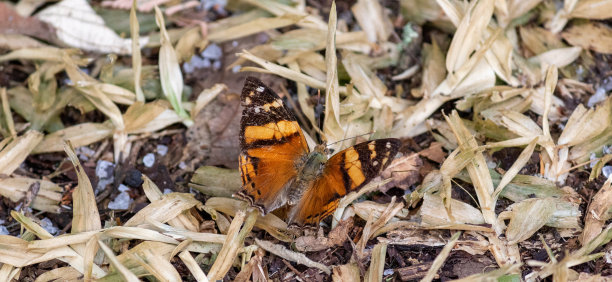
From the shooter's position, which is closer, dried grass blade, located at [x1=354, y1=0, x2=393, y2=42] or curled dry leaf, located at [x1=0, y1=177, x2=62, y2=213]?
curled dry leaf, located at [x1=0, y1=177, x2=62, y2=213]

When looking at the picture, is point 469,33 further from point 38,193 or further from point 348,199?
point 38,193

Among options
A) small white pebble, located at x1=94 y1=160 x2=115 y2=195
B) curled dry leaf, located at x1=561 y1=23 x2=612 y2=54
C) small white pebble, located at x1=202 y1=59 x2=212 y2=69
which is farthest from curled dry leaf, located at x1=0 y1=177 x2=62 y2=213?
curled dry leaf, located at x1=561 y1=23 x2=612 y2=54

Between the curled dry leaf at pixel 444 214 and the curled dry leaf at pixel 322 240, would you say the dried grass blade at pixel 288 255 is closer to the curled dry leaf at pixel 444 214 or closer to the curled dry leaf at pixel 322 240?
the curled dry leaf at pixel 322 240

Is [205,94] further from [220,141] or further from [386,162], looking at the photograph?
[386,162]

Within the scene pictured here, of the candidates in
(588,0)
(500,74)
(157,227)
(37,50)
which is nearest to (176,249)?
(157,227)

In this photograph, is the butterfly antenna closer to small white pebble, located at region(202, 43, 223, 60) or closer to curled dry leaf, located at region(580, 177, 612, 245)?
small white pebble, located at region(202, 43, 223, 60)

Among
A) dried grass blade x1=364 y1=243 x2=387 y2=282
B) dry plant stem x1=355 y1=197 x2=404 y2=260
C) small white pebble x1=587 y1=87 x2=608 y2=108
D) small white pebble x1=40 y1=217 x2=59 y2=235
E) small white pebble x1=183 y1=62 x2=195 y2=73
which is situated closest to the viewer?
dried grass blade x1=364 y1=243 x2=387 y2=282

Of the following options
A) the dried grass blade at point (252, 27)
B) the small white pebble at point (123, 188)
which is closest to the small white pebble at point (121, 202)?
the small white pebble at point (123, 188)
